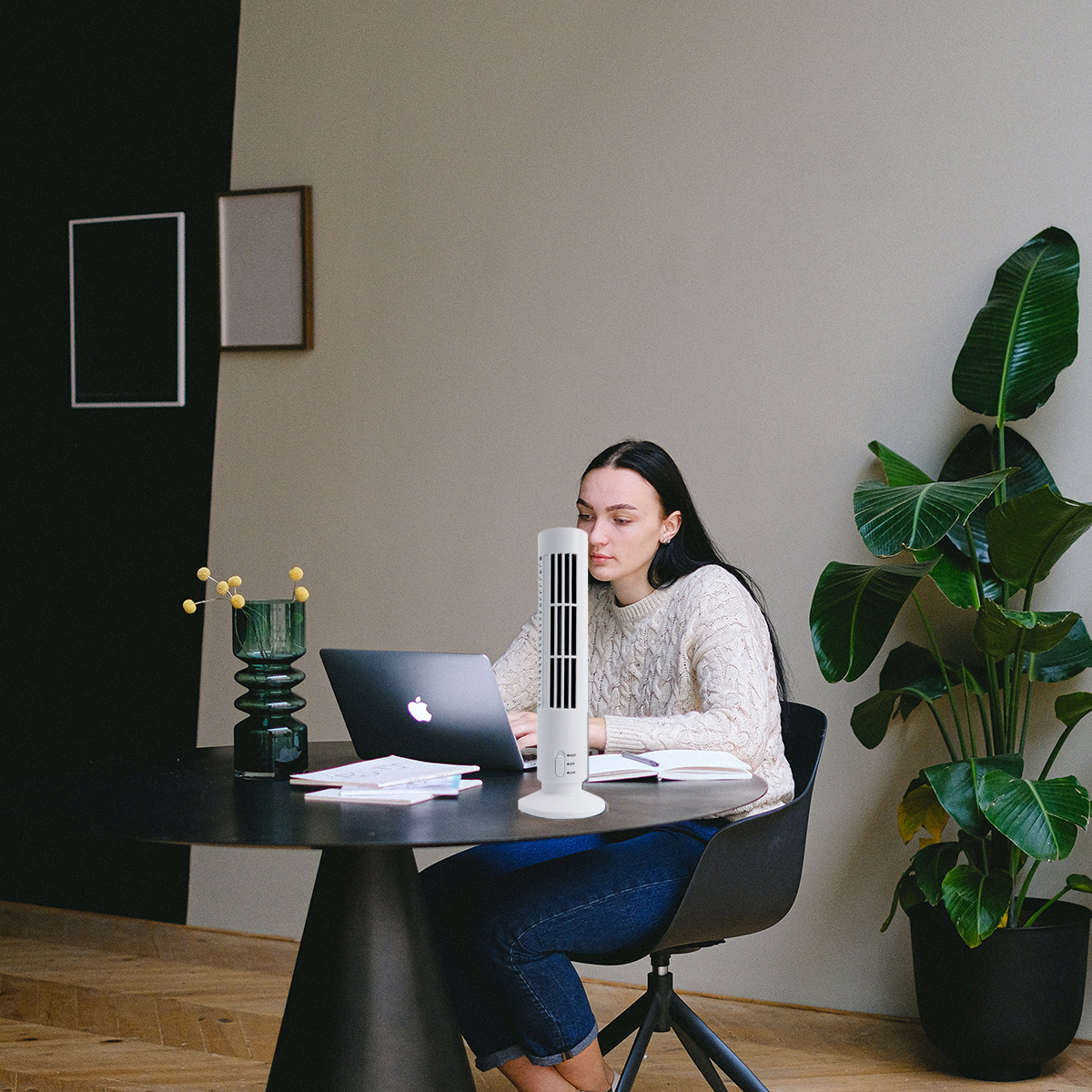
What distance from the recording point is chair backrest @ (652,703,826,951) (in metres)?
1.93

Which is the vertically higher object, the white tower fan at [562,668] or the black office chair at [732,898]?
the white tower fan at [562,668]

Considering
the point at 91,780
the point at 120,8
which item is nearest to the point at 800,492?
the point at 91,780

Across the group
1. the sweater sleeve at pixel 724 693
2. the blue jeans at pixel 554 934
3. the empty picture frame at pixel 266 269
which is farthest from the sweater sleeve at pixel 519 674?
the empty picture frame at pixel 266 269

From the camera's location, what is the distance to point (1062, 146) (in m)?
2.83

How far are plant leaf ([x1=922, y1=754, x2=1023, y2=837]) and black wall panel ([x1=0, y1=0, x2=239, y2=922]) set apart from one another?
2.23m

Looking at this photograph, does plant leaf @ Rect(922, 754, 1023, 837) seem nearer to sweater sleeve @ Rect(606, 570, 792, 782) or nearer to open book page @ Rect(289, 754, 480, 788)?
sweater sleeve @ Rect(606, 570, 792, 782)

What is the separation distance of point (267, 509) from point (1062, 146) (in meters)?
2.29

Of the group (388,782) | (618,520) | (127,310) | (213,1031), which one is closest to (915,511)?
(618,520)

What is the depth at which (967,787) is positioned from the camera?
99.2 inches

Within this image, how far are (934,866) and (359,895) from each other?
1.38 meters

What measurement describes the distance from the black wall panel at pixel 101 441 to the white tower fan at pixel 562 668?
2.29 metres

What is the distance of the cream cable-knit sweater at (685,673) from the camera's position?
206cm

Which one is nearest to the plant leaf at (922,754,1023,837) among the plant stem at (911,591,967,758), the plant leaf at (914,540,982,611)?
the plant stem at (911,591,967,758)

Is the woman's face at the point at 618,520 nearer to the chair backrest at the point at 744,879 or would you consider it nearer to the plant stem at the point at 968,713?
the chair backrest at the point at 744,879
